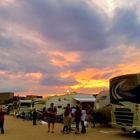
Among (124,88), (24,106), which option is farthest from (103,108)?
(24,106)

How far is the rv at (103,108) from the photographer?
704 inches

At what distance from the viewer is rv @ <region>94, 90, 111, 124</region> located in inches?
704

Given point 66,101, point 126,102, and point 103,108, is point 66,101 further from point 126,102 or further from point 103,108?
Answer: point 126,102

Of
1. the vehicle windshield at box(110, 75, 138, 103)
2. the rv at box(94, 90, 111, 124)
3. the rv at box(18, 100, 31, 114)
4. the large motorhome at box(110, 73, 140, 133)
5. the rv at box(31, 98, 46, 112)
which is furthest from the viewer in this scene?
the rv at box(18, 100, 31, 114)

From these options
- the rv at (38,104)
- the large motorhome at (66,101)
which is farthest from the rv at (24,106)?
the large motorhome at (66,101)

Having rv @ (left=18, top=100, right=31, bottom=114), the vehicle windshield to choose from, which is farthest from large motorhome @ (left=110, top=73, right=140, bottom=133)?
rv @ (left=18, top=100, right=31, bottom=114)

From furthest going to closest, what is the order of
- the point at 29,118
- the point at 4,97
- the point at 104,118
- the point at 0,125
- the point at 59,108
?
the point at 4,97 < the point at 29,118 < the point at 59,108 < the point at 104,118 < the point at 0,125

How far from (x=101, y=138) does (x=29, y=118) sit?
19540 mm

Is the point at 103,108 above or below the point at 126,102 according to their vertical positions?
below

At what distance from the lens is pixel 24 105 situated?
122 feet

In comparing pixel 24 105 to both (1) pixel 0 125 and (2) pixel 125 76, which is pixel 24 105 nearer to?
(1) pixel 0 125

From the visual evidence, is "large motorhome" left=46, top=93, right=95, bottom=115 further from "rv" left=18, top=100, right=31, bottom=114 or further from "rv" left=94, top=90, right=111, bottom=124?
"rv" left=18, top=100, right=31, bottom=114

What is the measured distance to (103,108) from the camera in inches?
714

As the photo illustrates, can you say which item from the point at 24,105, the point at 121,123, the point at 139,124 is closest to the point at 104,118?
the point at 121,123
